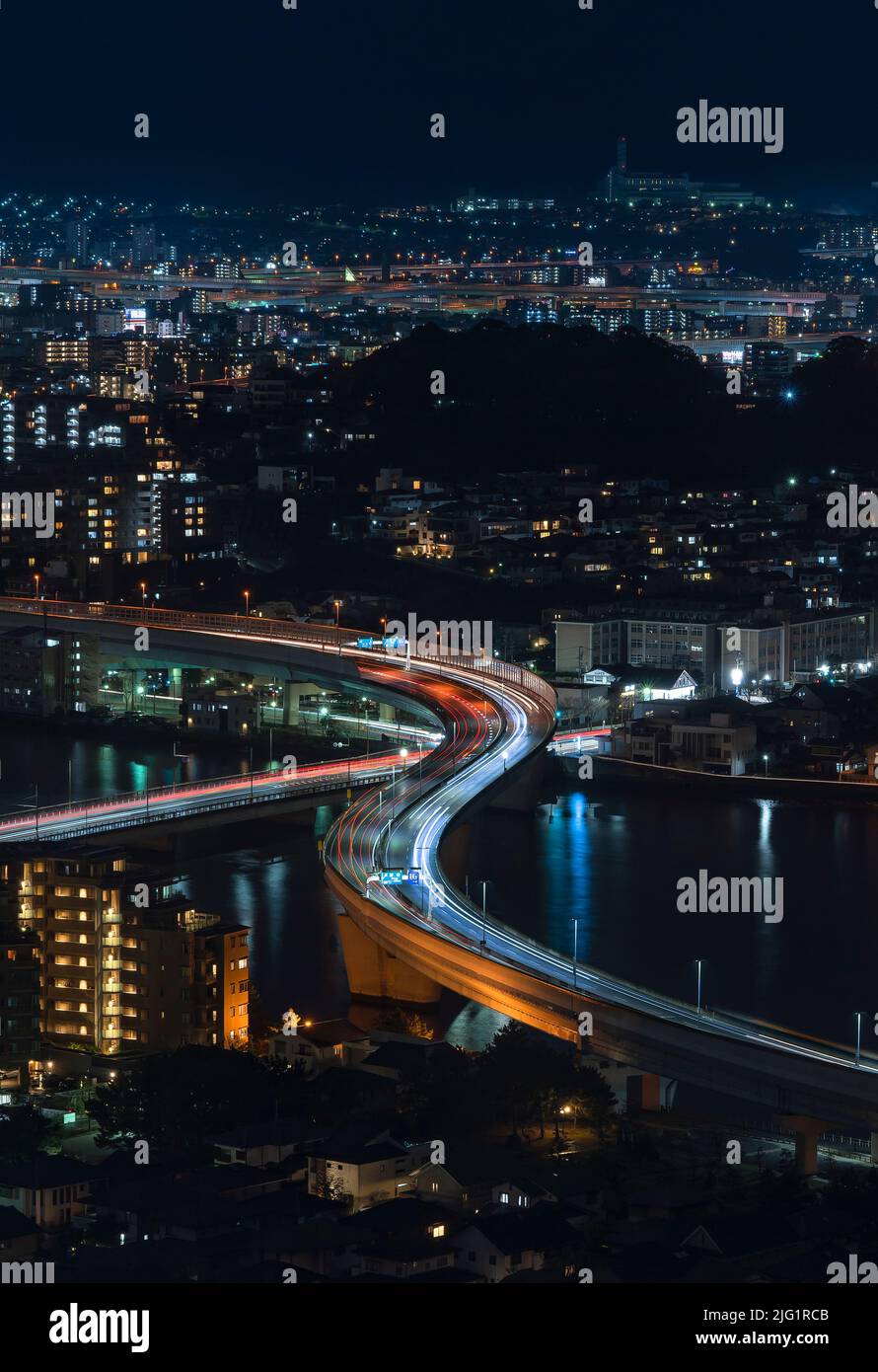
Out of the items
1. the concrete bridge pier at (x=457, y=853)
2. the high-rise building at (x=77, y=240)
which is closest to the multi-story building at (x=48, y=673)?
the concrete bridge pier at (x=457, y=853)

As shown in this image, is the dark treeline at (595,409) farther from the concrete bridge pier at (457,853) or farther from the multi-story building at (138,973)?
the multi-story building at (138,973)

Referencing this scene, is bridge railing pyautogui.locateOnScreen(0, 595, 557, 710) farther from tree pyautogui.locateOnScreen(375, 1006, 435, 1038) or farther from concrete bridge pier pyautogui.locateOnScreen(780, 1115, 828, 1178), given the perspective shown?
concrete bridge pier pyautogui.locateOnScreen(780, 1115, 828, 1178)

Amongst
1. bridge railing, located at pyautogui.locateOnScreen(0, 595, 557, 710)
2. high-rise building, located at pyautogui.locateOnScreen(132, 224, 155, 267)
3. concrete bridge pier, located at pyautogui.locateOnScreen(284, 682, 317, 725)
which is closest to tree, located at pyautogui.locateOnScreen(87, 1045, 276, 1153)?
bridge railing, located at pyautogui.locateOnScreen(0, 595, 557, 710)

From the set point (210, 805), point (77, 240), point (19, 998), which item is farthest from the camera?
point (77, 240)

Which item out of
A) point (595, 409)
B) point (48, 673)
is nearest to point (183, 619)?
point (48, 673)

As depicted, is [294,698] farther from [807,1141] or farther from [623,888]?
[807,1141]

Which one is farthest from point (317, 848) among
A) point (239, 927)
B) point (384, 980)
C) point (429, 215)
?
point (429, 215)

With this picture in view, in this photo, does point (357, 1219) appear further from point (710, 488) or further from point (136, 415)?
point (136, 415)
